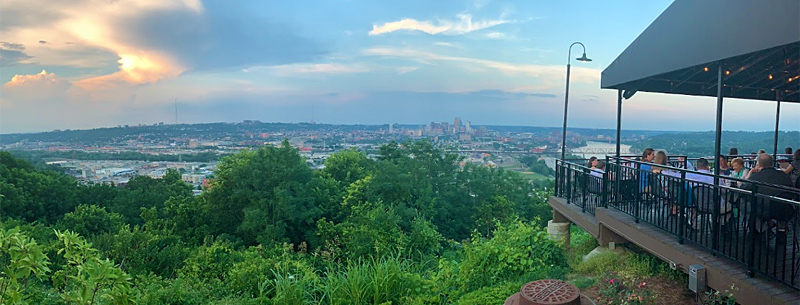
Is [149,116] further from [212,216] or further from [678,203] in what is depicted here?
[678,203]

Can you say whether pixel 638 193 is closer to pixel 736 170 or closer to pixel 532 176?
pixel 736 170

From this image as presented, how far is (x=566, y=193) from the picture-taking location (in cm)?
890

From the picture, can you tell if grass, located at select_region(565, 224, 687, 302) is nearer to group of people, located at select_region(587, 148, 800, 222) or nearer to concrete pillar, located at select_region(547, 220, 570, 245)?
group of people, located at select_region(587, 148, 800, 222)

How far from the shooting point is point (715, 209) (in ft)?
14.7

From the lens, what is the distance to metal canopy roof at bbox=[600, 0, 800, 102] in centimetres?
421

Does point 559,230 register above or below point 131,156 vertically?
above

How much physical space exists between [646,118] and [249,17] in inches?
1057

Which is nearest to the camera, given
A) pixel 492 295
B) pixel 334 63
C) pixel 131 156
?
pixel 492 295

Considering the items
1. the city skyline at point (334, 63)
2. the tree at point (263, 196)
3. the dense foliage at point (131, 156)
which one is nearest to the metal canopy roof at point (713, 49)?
the city skyline at point (334, 63)

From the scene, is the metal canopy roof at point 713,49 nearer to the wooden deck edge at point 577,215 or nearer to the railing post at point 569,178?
the railing post at point 569,178

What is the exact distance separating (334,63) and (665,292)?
150 ft

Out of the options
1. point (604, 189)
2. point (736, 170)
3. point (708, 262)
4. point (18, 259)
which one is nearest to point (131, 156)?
point (604, 189)

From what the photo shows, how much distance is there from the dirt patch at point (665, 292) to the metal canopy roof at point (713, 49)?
110 inches

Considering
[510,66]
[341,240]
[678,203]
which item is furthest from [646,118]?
[678,203]
